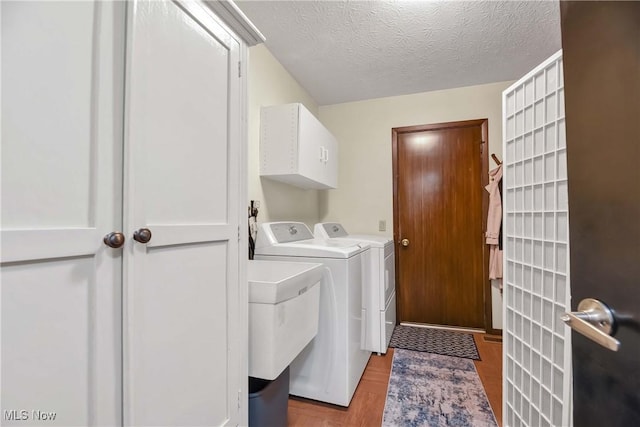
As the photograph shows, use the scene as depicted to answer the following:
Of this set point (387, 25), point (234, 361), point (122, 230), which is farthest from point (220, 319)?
point (387, 25)

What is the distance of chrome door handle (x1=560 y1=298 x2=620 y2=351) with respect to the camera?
47 cm

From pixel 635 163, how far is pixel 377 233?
2.70 m

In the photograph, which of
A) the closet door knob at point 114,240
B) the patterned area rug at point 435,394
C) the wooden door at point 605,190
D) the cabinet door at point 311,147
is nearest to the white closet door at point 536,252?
the patterned area rug at point 435,394

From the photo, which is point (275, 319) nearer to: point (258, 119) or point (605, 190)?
point (605, 190)

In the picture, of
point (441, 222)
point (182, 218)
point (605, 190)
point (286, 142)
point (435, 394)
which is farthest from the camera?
point (441, 222)

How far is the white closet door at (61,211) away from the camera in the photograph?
0.51m

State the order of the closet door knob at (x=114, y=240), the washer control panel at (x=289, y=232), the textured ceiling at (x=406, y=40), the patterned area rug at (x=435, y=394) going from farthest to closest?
1. the washer control panel at (x=289, y=232)
2. the textured ceiling at (x=406, y=40)
3. the patterned area rug at (x=435, y=394)
4. the closet door knob at (x=114, y=240)

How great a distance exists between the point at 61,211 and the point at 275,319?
805 mm

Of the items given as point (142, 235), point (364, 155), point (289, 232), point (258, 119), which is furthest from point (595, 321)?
point (364, 155)

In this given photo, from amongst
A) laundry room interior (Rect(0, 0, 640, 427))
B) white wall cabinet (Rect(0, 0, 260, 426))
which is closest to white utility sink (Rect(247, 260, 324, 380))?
laundry room interior (Rect(0, 0, 640, 427))

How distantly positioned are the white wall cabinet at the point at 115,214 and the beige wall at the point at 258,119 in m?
1.10

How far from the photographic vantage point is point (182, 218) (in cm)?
83

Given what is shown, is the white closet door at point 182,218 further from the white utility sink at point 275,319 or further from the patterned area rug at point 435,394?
the patterned area rug at point 435,394

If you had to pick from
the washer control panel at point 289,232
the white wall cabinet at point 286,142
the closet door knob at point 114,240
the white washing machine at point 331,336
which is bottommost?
the white washing machine at point 331,336
